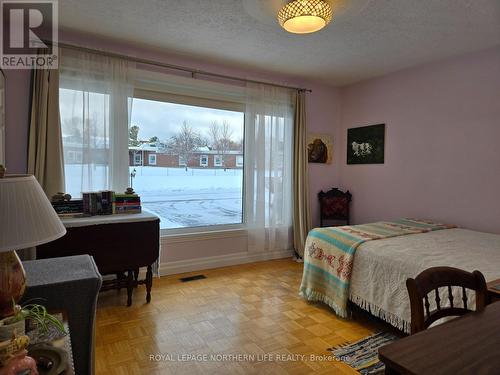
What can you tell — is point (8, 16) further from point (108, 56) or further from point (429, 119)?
point (429, 119)

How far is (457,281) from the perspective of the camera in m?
1.26

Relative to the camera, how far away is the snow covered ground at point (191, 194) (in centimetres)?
348

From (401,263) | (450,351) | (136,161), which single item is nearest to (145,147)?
(136,161)

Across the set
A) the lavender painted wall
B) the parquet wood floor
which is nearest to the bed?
the parquet wood floor

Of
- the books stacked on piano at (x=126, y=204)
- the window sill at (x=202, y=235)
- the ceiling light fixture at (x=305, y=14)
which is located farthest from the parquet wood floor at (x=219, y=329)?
the ceiling light fixture at (x=305, y=14)

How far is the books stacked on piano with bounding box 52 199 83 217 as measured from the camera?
2.55 meters

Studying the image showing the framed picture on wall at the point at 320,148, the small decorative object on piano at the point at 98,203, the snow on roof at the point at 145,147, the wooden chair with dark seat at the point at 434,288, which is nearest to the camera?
the wooden chair with dark seat at the point at 434,288

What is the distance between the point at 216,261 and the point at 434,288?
9.37 ft

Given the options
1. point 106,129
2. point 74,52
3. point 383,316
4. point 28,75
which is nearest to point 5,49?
point 28,75

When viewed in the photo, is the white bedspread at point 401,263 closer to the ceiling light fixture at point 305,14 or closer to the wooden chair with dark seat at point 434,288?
the wooden chair with dark seat at point 434,288

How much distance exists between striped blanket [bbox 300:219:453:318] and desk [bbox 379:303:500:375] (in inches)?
56.3

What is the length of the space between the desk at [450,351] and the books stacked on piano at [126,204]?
2.48 metres

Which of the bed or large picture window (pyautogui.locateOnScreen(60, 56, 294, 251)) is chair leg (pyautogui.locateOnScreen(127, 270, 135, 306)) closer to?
large picture window (pyautogui.locateOnScreen(60, 56, 294, 251))

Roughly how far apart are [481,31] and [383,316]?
252 centimetres
